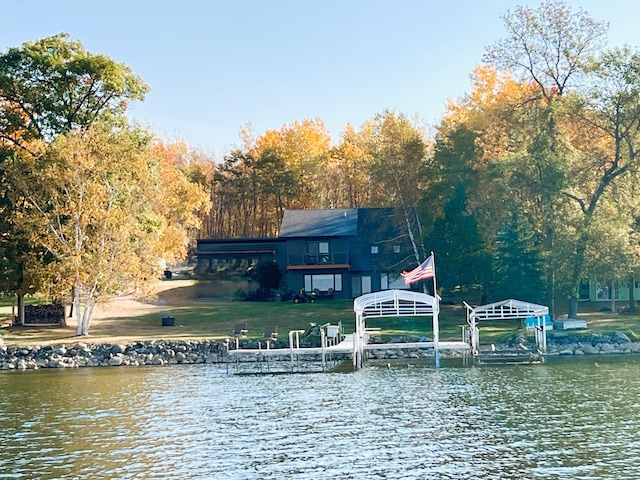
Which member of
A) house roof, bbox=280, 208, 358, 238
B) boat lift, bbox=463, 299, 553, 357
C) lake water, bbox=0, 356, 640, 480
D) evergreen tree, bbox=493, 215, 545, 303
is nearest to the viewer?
lake water, bbox=0, 356, 640, 480

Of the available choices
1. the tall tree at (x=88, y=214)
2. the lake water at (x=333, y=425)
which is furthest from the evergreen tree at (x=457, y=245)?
the tall tree at (x=88, y=214)

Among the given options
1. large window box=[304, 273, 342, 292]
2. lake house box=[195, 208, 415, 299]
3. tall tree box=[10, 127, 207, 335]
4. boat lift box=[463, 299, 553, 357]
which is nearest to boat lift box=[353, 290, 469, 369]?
boat lift box=[463, 299, 553, 357]

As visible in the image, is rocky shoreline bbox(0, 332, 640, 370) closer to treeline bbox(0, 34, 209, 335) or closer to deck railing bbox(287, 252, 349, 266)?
treeline bbox(0, 34, 209, 335)

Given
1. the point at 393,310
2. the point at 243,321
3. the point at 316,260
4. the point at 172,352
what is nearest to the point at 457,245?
the point at 243,321

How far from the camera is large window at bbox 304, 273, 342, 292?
6112cm

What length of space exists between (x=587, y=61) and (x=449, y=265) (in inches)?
522

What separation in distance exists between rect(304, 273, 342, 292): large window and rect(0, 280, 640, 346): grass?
160 inches

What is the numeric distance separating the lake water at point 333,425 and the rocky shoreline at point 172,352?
16.6ft

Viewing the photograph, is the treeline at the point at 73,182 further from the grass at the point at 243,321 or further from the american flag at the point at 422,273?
the american flag at the point at 422,273

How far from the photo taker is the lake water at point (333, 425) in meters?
17.6

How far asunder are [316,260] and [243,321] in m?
14.3

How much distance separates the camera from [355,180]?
79.4 metres

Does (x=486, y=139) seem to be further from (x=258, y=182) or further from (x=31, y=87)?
(x=258, y=182)

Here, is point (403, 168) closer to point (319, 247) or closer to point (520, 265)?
point (319, 247)
